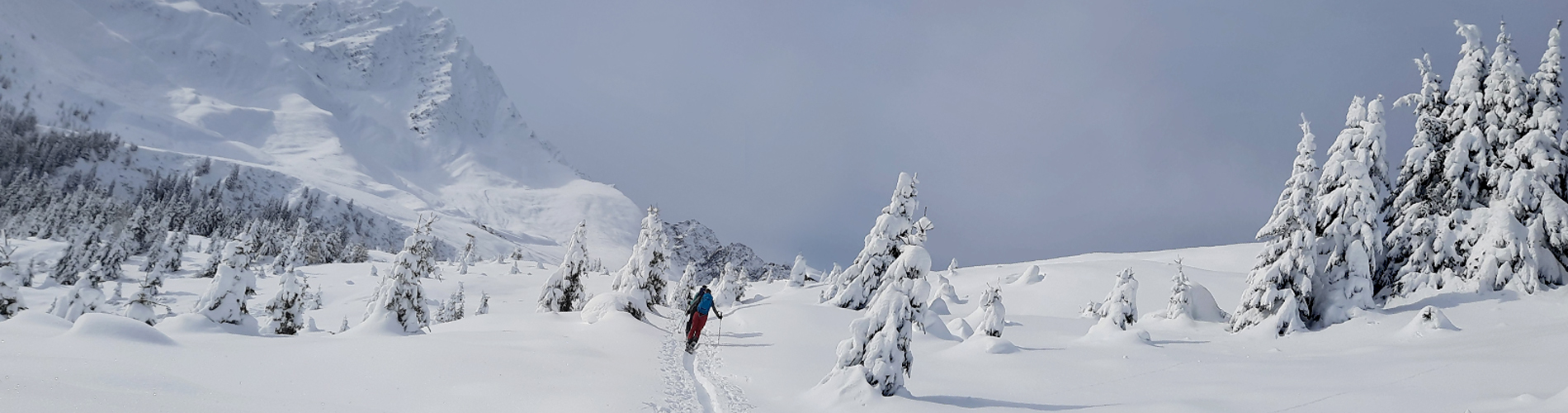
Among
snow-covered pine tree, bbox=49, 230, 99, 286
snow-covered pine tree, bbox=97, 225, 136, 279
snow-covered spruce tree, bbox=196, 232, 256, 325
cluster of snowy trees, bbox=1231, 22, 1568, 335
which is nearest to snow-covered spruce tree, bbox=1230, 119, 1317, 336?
cluster of snowy trees, bbox=1231, 22, 1568, 335

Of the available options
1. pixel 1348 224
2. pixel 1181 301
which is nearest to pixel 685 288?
pixel 1181 301

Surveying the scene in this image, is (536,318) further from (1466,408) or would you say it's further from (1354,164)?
(1354,164)

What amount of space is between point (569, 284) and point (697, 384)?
25.2 m

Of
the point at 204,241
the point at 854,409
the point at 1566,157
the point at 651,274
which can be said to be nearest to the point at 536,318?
the point at 651,274

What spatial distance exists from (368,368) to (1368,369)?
19.5m

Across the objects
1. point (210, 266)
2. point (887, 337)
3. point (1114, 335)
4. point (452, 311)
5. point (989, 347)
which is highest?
point (1114, 335)

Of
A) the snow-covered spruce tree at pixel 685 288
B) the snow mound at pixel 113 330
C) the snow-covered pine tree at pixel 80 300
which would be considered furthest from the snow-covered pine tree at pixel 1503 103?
the snow-covered pine tree at pixel 80 300

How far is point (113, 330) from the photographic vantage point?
865 cm

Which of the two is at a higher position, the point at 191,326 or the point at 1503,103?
the point at 1503,103

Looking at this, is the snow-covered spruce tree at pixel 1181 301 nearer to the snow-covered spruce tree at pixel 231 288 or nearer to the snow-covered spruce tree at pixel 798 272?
the snow-covered spruce tree at pixel 231 288

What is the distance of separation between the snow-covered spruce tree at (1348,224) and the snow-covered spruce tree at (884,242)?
13.4m

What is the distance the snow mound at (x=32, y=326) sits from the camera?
26.8ft

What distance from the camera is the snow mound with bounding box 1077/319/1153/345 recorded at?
2014 centimetres

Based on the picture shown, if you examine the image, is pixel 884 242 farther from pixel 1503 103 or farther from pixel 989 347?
pixel 1503 103
